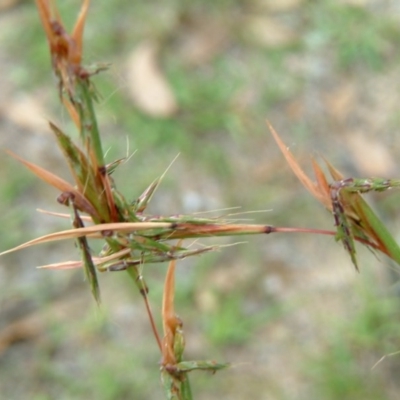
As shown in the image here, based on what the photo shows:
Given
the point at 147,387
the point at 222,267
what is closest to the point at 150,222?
the point at 147,387

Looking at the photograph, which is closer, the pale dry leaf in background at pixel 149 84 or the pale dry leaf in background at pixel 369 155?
the pale dry leaf in background at pixel 369 155

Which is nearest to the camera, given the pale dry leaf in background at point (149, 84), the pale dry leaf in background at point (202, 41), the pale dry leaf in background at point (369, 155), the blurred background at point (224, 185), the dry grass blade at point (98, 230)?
the dry grass blade at point (98, 230)

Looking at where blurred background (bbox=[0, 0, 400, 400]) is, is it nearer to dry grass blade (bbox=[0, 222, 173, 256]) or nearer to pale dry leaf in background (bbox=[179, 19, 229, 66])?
pale dry leaf in background (bbox=[179, 19, 229, 66])

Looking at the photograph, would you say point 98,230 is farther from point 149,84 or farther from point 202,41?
point 202,41

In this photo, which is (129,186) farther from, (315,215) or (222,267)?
(315,215)

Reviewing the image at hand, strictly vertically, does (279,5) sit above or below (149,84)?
above

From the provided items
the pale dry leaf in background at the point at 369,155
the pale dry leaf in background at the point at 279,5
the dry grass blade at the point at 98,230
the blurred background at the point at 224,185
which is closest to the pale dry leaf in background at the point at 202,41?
the blurred background at the point at 224,185

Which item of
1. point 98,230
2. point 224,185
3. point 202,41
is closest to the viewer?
point 98,230

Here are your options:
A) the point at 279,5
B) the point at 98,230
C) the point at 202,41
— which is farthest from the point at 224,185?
the point at 98,230

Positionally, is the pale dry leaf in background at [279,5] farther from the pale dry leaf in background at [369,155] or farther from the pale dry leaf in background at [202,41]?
the pale dry leaf in background at [369,155]
